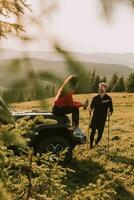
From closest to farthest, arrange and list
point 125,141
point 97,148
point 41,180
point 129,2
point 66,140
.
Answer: point 129,2 < point 41,180 < point 66,140 < point 97,148 < point 125,141

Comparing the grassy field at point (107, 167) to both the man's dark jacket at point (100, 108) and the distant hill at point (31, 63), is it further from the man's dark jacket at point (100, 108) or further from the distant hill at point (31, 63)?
the distant hill at point (31, 63)

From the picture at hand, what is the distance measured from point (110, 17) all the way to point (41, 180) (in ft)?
11.8

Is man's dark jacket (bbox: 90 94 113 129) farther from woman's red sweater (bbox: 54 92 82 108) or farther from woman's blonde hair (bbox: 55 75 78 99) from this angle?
woman's blonde hair (bbox: 55 75 78 99)

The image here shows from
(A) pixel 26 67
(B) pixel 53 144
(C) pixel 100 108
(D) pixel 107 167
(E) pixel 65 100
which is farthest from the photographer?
(C) pixel 100 108

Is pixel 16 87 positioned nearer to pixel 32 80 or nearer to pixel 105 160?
pixel 32 80

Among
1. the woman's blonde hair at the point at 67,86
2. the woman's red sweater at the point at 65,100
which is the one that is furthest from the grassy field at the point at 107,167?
the woman's blonde hair at the point at 67,86

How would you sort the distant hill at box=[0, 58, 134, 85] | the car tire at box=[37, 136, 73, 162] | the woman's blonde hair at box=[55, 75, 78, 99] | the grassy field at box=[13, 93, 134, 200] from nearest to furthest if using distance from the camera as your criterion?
the distant hill at box=[0, 58, 134, 85] < the woman's blonde hair at box=[55, 75, 78, 99] < the grassy field at box=[13, 93, 134, 200] < the car tire at box=[37, 136, 73, 162]

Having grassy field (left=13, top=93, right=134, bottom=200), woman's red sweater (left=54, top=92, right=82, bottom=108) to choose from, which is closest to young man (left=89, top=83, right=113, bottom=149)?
grassy field (left=13, top=93, right=134, bottom=200)

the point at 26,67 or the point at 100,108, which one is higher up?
the point at 26,67

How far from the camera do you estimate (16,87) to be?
2.46 m

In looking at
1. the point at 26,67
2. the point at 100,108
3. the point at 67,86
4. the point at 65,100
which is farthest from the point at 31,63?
the point at 100,108

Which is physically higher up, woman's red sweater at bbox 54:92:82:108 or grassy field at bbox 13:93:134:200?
woman's red sweater at bbox 54:92:82:108

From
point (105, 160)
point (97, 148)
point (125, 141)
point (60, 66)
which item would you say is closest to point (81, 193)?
point (60, 66)

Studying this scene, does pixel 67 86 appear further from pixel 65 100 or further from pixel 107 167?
pixel 107 167
